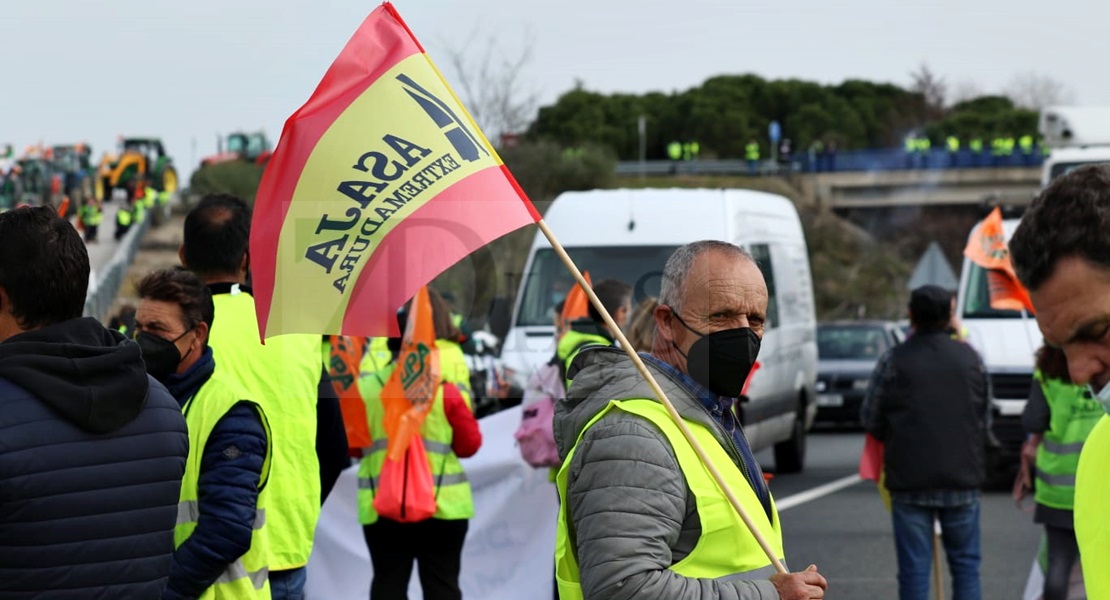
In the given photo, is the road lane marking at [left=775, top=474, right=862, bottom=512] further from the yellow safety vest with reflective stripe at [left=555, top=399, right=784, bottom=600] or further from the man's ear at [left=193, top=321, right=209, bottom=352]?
the yellow safety vest with reflective stripe at [left=555, top=399, right=784, bottom=600]

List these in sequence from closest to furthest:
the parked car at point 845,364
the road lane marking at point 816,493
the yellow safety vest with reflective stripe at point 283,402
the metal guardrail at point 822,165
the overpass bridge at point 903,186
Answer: the yellow safety vest with reflective stripe at point 283,402 < the road lane marking at point 816,493 < the parked car at point 845,364 < the overpass bridge at point 903,186 < the metal guardrail at point 822,165

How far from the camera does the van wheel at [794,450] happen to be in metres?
16.5

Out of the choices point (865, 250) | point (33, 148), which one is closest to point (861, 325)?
point (33, 148)

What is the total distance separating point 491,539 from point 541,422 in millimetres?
1722

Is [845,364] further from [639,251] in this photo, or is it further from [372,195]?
[372,195]

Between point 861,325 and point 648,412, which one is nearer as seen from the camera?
point 648,412

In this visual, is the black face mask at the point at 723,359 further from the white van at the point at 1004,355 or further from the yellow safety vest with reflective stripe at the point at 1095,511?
the white van at the point at 1004,355

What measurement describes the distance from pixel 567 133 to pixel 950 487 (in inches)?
3143

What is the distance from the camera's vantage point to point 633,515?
119 inches

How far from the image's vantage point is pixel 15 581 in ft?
10.7

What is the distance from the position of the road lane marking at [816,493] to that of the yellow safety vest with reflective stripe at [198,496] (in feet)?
30.9

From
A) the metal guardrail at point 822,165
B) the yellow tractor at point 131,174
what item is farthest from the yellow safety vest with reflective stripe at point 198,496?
the metal guardrail at point 822,165

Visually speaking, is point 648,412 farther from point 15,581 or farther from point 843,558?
point 843,558

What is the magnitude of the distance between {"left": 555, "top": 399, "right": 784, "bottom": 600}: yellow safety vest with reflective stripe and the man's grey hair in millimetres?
296
